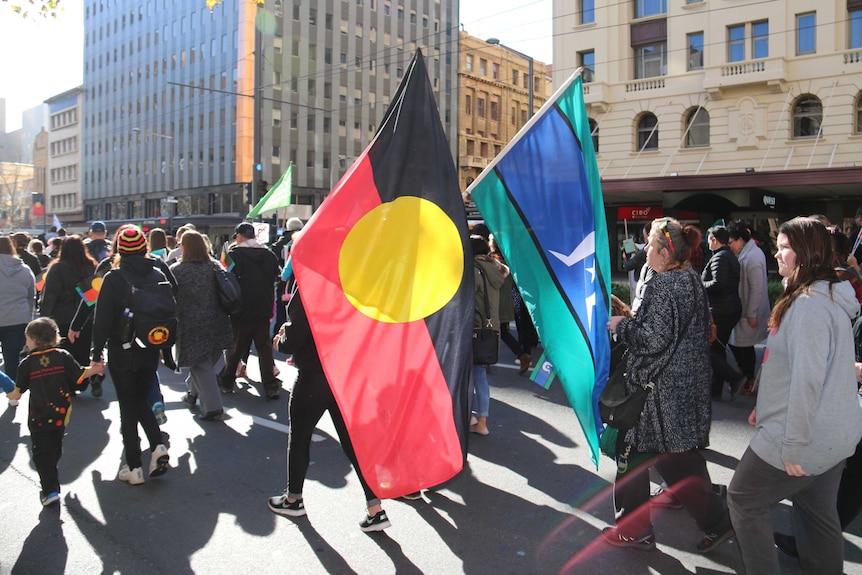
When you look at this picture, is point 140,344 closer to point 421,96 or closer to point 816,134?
point 421,96

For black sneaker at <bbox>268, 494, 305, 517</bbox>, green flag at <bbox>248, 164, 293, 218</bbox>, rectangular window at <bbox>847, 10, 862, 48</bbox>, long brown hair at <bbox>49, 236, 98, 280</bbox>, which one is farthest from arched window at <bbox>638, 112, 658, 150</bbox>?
black sneaker at <bbox>268, 494, 305, 517</bbox>

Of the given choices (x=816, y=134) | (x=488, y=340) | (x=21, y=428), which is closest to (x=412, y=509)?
(x=488, y=340)

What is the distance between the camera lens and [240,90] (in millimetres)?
53625

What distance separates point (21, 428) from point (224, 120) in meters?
52.4

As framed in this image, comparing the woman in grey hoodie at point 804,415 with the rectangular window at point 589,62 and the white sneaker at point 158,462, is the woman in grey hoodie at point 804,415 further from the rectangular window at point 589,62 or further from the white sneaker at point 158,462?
the rectangular window at point 589,62

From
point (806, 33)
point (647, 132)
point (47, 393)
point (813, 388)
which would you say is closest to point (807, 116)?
point (806, 33)

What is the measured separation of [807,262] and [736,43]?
27986mm

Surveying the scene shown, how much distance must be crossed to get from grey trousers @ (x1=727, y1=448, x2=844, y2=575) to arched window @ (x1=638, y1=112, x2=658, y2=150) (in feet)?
92.5

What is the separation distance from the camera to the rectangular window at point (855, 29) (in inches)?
993

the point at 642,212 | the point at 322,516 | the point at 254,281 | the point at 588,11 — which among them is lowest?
the point at 322,516

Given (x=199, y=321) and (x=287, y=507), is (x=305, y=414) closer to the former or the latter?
(x=287, y=507)

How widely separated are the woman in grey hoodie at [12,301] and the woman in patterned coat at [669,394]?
6.28 m

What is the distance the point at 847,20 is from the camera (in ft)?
82.9

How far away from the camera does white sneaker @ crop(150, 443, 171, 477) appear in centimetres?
514
